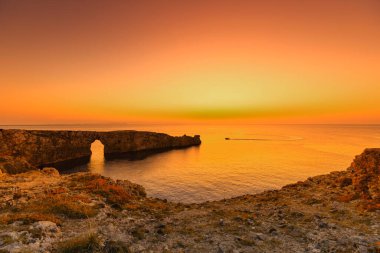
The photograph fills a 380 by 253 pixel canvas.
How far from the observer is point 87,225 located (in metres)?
16.2

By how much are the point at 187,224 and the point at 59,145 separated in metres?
101

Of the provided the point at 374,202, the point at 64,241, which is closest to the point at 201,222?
the point at 64,241

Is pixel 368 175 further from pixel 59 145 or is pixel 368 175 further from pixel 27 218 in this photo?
pixel 59 145

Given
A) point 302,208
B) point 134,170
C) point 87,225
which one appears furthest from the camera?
point 134,170

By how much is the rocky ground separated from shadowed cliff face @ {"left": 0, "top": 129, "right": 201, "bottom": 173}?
34.7 meters

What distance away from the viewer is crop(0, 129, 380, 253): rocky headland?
1337 centimetres

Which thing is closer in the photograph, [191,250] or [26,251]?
[26,251]

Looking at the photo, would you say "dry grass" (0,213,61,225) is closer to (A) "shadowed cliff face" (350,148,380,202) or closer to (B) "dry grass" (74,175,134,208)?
(B) "dry grass" (74,175,134,208)

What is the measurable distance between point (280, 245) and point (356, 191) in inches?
670

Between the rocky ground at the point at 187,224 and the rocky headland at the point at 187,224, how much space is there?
0.16 feet

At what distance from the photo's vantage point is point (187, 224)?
1820 centimetres

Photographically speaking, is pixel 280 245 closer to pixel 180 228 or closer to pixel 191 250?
pixel 191 250

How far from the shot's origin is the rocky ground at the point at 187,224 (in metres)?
13.4

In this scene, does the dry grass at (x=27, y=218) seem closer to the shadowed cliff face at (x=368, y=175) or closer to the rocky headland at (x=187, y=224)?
the rocky headland at (x=187, y=224)
